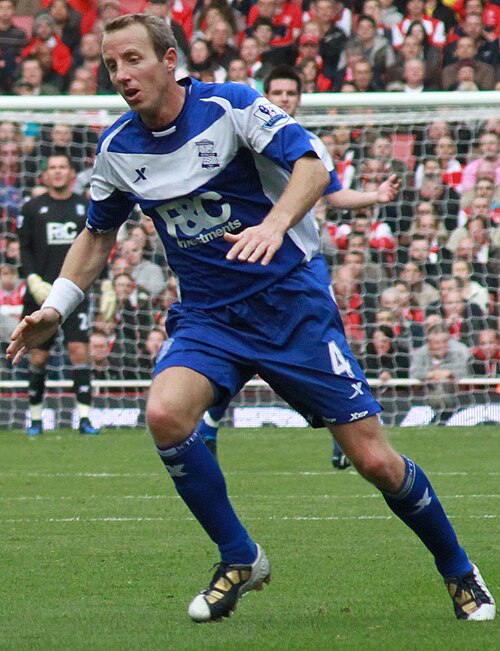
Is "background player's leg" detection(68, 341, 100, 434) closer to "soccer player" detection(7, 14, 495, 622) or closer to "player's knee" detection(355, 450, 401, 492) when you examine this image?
"soccer player" detection(7, 14, 495, 622)

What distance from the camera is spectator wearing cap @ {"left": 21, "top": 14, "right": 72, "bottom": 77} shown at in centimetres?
1786

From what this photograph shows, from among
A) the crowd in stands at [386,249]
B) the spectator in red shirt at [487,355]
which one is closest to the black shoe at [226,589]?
the crowd in stands at [386,249]

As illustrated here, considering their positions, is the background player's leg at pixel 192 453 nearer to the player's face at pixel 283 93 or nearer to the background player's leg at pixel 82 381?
the player's face at pixel 283 93

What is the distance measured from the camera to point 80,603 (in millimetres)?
5160

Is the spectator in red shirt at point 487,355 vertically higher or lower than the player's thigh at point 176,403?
lower

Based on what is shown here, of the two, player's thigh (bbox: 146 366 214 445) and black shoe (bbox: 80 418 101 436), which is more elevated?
player's thigh (bbox: 146 366 214 445)

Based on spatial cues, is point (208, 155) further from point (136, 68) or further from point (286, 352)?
point (286, 352)

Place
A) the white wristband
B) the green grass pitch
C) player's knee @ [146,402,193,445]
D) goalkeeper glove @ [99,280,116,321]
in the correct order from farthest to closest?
goalkeeper glove @ [99,280,116,321] → the white wristband → player's knee @ [146,402,193,445] → the green grass pitch

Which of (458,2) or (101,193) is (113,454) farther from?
(458,2)

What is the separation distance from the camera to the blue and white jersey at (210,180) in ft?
15.8

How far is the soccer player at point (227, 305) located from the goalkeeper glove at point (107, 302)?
31.7 ft

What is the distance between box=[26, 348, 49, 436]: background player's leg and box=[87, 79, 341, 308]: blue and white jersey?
821cm

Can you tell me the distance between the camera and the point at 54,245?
13469 millimetres

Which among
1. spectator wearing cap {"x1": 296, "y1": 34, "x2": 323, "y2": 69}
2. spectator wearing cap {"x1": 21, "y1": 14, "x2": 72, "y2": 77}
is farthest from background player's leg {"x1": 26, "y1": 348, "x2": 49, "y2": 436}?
spectator wearing cap {"x1": 296, "y1": 34, "x2": 323, "y2": 69}
